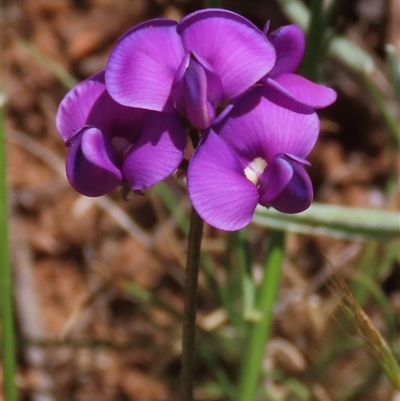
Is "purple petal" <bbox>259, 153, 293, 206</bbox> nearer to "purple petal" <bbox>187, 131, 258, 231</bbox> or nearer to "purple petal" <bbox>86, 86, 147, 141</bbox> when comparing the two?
Answer: "purple petal" <bbox>187, 131, 258, 231</bbox>

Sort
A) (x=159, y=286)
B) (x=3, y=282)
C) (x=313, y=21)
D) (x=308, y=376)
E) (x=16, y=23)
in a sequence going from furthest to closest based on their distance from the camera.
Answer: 1. (x=16, y=23)
2. (x=159, y=286)
3. (x=308, y=376)
4. (x=313, y=21)
5. (x=3, y=282)

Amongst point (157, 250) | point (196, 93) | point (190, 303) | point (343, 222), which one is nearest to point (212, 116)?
point (196, 93)

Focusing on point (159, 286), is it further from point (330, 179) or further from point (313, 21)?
point (313, 21)

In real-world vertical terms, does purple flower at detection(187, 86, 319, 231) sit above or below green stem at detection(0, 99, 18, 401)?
above

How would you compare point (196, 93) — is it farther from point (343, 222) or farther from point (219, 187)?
point (343, 222)

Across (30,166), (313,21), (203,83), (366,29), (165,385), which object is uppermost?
(203,83)

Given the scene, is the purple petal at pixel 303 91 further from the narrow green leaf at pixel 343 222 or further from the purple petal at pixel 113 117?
the narrow green leaf at pixel 343 222

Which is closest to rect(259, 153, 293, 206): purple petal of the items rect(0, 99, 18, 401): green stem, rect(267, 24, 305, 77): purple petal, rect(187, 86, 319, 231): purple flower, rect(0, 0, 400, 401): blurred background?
rect(187, 86, 319, 231): purple flower

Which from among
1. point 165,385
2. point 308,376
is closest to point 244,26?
point 308,376
